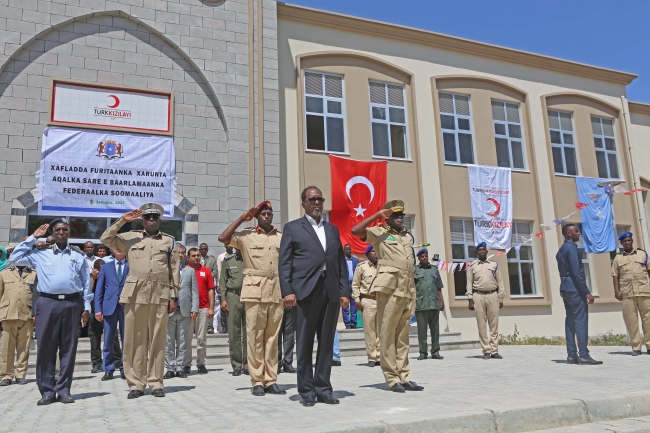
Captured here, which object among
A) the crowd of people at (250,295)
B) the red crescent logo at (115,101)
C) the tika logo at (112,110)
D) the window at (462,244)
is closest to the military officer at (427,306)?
the crowd of people at (250,295)

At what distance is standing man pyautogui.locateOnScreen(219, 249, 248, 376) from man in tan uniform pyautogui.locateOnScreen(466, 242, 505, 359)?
442 cm

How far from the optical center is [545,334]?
57.2ft

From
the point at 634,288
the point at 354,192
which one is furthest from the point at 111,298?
the point at 634,288

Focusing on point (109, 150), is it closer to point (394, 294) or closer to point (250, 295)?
point (250, 295)

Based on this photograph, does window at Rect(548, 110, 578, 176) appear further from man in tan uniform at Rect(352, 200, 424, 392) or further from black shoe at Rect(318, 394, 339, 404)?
black shoe at Rect(318, 394, 339, 404)

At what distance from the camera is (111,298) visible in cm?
909

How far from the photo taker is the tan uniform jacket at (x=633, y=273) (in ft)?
34.1

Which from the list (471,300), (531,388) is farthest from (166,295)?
(471,300)

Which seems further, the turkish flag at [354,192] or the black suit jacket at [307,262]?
the turkish flag at [354,192]

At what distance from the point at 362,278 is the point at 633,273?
4.93 meters

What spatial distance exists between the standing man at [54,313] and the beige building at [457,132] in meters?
8.77

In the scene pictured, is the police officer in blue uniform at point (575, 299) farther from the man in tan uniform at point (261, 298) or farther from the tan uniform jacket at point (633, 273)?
the man in tan uniform at point (261, 298)

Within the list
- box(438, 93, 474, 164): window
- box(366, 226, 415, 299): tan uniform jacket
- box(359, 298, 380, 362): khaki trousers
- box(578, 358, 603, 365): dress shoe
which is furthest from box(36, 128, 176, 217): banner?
box(578, 358, 603, 365): dress shoe

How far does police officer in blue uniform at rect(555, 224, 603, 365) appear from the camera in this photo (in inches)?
353
